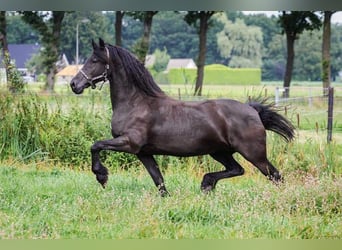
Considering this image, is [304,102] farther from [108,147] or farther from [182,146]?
[108,147]

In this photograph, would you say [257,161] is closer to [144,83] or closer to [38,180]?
[144,83]

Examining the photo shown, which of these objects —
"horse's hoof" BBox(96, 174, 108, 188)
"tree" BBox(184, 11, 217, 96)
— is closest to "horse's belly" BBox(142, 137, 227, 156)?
"horse's hoof" BBox(96, 174, 108, 188)

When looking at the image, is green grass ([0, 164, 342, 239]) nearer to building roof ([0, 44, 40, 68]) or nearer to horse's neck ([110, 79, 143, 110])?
horse's neck ([110, 79, 143, 110])

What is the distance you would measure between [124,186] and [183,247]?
111 cm

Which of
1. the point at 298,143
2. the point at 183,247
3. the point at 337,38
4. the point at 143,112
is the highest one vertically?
the point at 337,38

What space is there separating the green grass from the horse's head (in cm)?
90

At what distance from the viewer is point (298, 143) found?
22.9ft

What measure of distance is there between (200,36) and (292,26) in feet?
4.09

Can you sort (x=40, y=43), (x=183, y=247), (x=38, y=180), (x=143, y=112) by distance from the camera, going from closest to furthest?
(x=183, y=247), (x=143, y=112), (x=38, y=180), (x=40, y=43)

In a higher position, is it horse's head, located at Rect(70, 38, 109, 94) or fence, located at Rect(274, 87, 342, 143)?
horse's head, located at Rect(70, 38, 109, 94)

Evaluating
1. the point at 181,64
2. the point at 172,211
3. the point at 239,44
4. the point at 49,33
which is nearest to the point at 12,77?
the point at 49,33

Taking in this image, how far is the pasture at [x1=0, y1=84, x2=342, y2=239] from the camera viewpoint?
509 centimetres

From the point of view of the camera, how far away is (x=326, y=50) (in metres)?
9.30

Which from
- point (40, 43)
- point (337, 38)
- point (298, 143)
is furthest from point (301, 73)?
point (40, 43)
